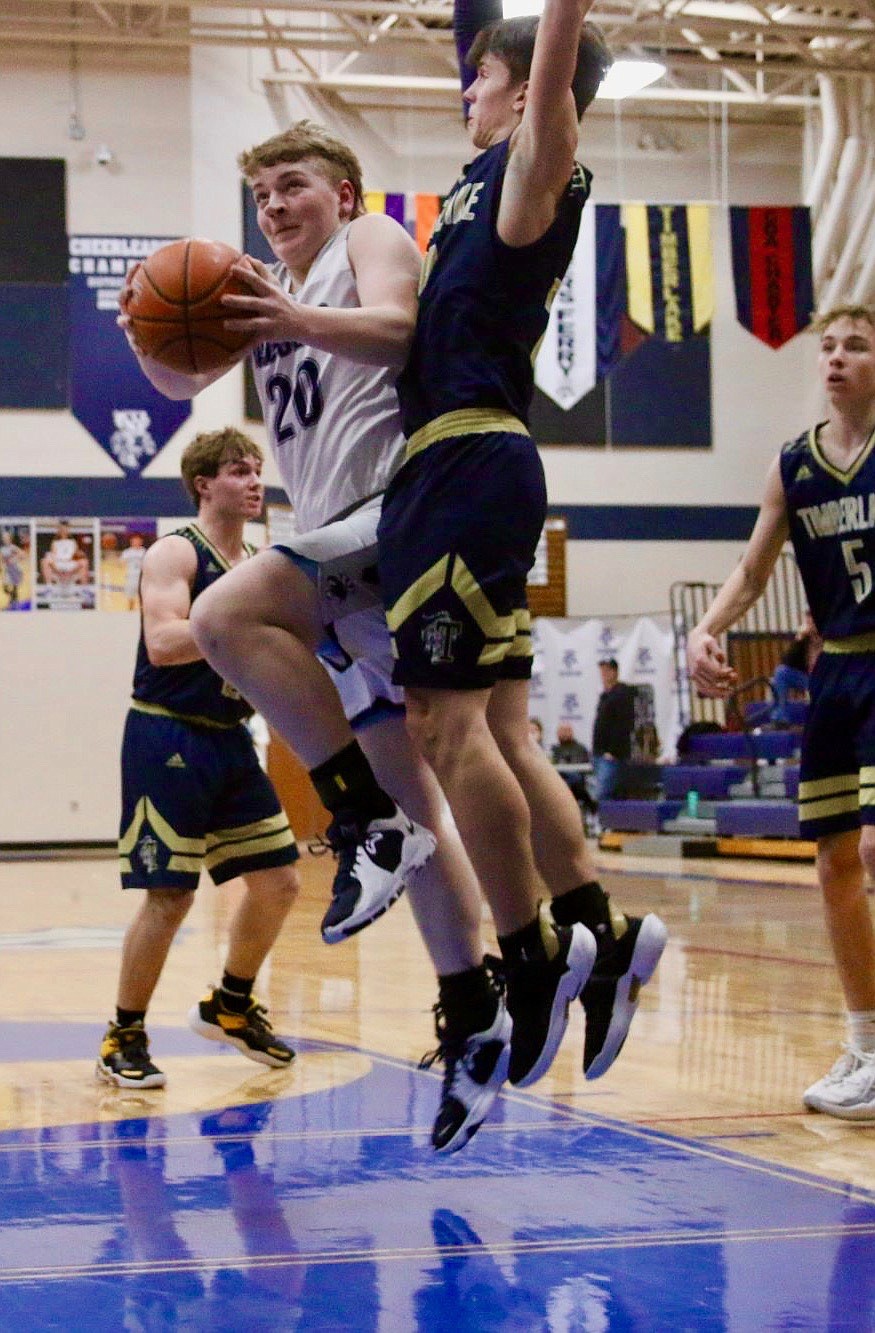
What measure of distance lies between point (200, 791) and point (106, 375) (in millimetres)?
13464

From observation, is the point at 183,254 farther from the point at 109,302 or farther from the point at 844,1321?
the point at 109,302

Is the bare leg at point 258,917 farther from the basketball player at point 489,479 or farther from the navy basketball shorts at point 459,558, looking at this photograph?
the navy basketball shorts at point 459,558

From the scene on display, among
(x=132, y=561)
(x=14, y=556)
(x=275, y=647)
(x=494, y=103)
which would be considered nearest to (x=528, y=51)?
(x=494, y=103)

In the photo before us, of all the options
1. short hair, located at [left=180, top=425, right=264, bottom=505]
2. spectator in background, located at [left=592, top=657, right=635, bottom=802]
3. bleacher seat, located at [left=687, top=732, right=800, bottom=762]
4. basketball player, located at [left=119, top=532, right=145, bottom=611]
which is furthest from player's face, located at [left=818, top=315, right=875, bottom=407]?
basketball player, located at [left=119, top=532, right=145, bottom=611]

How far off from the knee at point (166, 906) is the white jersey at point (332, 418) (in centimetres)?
188

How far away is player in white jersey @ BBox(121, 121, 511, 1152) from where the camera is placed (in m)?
3.57

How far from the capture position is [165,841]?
550cm

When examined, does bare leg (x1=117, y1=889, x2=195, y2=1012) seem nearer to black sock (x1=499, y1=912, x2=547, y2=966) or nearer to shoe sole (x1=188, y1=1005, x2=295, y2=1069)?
shoe sole (x1=188, y1=1005, x2=295, y2=1069)

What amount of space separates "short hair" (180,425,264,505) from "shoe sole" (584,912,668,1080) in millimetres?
2368

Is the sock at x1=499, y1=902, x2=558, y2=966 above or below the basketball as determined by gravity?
below

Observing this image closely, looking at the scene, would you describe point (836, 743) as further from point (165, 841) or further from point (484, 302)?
point (165, 841)

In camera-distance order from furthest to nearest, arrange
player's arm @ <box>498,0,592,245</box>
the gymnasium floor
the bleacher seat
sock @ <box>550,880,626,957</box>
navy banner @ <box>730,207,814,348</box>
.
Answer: navy banner @ <box>730,207,814,348</box>, the bleacher seat, sock @ <box>550,880,626,957</box>, player's arm @ <box>498,0,592,245</box>, the gymnasium floor

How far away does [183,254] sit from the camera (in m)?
3.42

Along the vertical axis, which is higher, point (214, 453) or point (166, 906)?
point (214, 453)
